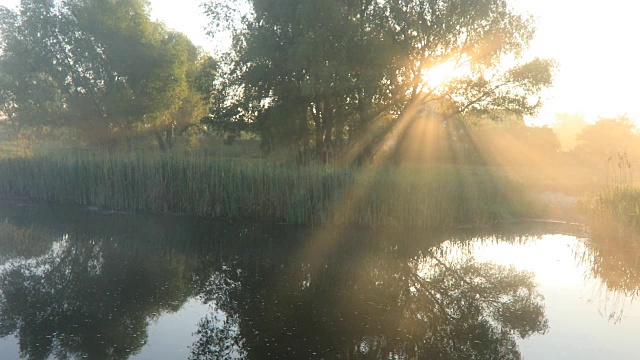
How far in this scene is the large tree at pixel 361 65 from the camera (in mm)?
16734

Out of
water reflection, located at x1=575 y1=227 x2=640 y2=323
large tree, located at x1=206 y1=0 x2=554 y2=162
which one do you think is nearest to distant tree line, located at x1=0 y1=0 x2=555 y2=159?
large tree, located at x1=206 y1=0 x2=554 y2=162

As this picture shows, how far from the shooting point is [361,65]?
17312 millimetres

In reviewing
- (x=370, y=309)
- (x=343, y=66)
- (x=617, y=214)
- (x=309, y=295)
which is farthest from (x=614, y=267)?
(x=343, y=66)

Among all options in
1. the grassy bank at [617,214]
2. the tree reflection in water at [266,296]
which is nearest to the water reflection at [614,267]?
the grassy bank at [617,214]

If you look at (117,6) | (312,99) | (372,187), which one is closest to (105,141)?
(117,6)

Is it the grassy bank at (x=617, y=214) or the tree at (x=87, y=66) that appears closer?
the grassy bank at (x=617, y=214)

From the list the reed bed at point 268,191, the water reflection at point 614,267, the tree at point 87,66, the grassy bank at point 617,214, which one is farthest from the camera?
the tree at point 87,66

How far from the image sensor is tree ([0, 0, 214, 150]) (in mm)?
29234

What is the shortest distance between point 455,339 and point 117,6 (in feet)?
102

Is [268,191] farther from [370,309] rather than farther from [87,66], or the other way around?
[87,66]

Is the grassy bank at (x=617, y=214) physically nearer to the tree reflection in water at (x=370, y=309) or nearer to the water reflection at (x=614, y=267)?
the water reflection at (x=614, y=267)

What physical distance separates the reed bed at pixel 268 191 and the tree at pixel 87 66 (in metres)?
16.1

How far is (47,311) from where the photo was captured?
19.3 ft

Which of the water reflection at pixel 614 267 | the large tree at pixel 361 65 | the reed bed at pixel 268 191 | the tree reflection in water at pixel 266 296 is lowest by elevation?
the tree reflection in water at pixel 266 296
